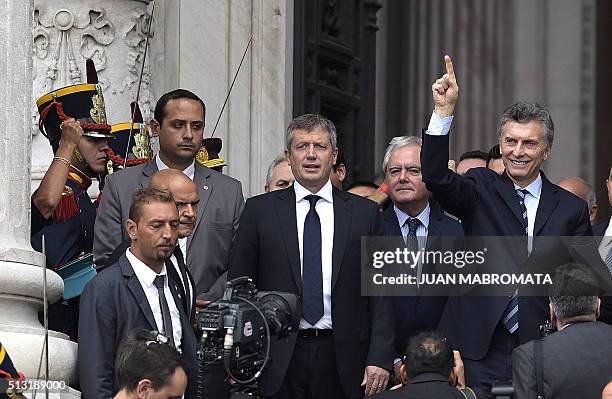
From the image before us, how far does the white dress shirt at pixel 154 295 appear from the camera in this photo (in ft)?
29.1

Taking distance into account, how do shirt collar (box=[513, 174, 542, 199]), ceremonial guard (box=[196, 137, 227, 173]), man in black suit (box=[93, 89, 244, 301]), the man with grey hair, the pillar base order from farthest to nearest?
1. ceremonial guard (box=[196, 137, 227, 173])
2. the man with grey hair
3. man in black suit (box=[93, 89, 244, 301])
4. shirt collar (box=[513, 174, 542, 199])
5. the pillar base

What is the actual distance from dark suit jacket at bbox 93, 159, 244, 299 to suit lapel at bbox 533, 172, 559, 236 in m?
1.63

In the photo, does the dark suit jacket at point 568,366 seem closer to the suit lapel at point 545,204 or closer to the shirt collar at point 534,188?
the suit lapel at point 545,204

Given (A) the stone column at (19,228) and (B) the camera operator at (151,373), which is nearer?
Result: (B) the camera operator at (151,373)

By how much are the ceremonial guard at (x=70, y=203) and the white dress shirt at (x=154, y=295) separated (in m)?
0.88

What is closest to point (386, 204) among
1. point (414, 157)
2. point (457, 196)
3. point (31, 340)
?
point (414, 157)

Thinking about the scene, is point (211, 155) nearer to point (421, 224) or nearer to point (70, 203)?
point (70, 203)

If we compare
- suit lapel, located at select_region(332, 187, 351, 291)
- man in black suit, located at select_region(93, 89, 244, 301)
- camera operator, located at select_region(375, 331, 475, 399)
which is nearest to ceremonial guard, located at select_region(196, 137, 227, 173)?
man in black suit, located at select_region(93, 89, 244, 301)

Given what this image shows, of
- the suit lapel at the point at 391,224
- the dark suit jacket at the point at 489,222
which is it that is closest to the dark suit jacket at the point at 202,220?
the suit lapel at the point at 391,224

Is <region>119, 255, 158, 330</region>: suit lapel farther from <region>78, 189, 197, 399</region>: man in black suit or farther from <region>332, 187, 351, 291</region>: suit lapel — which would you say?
<region>332, 187, 351, 291</region>: suit lapel

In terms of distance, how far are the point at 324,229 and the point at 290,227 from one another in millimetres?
170

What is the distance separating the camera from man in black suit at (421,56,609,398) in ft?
29.9

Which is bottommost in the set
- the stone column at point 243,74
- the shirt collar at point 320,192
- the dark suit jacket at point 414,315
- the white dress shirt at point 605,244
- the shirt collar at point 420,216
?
the dark suit jacket at point 414,315

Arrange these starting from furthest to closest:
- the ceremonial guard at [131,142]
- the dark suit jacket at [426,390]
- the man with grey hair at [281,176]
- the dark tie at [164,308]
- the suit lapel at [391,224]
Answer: the ceremonial guard at [131,142]
the man with grey hair at [281,176]
the suit lapel at [391,224]
the dark tie at [164,308]
the dark suit jacket at [426,390]
